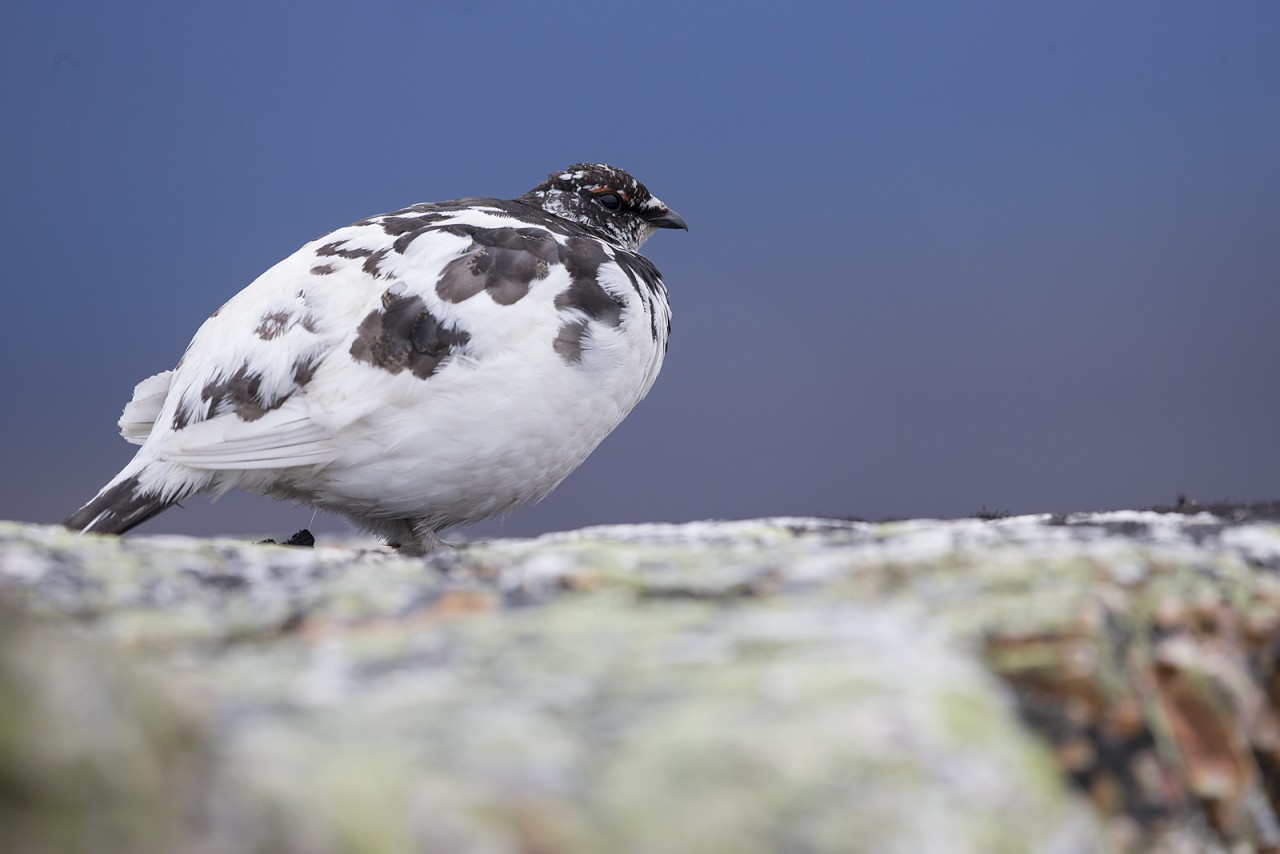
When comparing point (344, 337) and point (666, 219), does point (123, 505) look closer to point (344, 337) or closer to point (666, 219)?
point (344, 337)

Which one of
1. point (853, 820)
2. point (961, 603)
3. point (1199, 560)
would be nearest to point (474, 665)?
point (853, 820)

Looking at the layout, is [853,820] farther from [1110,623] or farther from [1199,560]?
[1199,560]

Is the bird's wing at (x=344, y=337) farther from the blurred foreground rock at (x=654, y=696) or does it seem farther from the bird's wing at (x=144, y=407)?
the blurred foreground rock at (x=654, y=696)

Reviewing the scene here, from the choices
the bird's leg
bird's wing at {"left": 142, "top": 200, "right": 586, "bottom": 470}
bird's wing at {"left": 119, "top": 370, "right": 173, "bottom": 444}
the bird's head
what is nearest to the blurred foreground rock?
bird's wing at {"left": 142, "top": 200, "right": 586, "bottom": 470}

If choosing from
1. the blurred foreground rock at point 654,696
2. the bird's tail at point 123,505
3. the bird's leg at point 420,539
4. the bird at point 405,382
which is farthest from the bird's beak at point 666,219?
the blurred foreground rock at point 654,696

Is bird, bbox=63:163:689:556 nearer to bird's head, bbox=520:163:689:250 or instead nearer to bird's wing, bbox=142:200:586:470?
bird's wing, bbox=142:200:586:470

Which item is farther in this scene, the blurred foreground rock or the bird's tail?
the bird's tail
